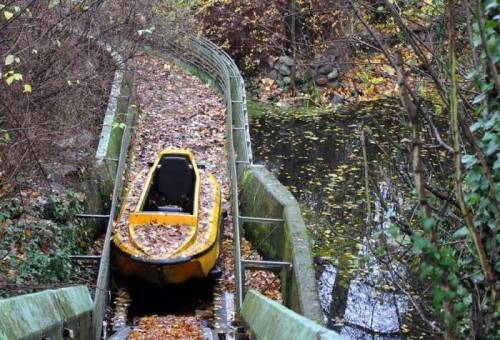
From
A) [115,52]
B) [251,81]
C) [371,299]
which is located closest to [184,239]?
[371,299]

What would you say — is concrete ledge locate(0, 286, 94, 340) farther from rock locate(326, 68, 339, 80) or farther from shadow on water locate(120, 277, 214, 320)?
rock locate(326, 68, 339, 80)

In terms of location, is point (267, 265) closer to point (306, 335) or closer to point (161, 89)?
point (306, 335)

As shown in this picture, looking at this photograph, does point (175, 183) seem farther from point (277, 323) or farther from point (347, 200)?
point (277, 323)

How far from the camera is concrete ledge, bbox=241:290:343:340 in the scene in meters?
3.94

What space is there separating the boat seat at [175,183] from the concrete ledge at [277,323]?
18.6 ft

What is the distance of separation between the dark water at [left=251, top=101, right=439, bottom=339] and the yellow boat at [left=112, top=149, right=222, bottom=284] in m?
2.25

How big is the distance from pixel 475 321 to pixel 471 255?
570 mm

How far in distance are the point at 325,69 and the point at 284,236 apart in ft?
49.5

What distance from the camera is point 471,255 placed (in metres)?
3.40

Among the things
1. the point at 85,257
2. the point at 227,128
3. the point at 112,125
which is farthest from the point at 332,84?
the point at 85,257

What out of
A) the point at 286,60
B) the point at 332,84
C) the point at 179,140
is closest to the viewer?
the point at 179,140

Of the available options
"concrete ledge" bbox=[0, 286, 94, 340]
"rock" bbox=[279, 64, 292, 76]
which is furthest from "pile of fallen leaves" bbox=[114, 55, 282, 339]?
"rock" bbox=[279, 64, 292, 76]

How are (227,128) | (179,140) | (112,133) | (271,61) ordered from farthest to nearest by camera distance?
(271,61), (227,128), (179,140), (112,133)

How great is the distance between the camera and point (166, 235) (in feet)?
35.6
